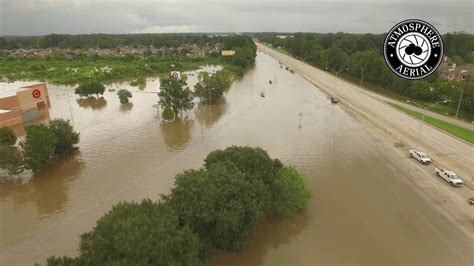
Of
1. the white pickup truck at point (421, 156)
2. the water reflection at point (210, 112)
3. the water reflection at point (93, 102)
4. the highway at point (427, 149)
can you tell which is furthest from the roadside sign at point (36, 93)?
the white pickup truck at point (421, 156)

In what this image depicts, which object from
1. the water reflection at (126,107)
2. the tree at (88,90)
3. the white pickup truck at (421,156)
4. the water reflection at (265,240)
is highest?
the tree at (88,90)

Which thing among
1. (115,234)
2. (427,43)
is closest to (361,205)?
(427,43)

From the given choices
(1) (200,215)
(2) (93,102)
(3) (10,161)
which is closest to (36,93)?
(2) (93,102)

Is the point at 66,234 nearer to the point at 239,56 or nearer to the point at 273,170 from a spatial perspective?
the point at 273,170

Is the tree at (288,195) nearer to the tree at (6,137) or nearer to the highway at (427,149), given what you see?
the highway at (427,149)

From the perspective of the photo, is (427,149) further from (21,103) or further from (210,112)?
(21,103)

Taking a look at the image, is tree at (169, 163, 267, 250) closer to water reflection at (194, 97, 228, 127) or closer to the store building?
water reflection at (194, 97, 228, 127)
